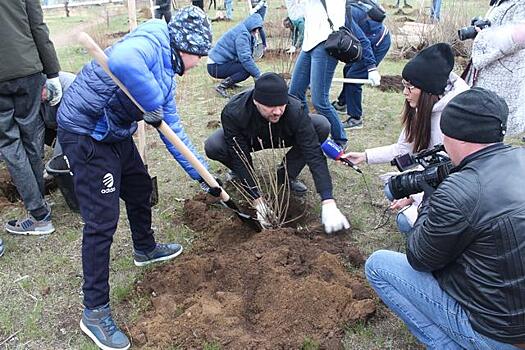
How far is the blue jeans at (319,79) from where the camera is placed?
14.1 feet

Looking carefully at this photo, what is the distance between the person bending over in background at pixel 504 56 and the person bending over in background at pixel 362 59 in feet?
5.46

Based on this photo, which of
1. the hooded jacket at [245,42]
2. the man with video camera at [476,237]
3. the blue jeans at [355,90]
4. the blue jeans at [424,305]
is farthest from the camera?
the hooded jacket at [245,42]

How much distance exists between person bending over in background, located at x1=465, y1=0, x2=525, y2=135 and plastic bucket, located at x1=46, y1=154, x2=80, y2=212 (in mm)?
3013

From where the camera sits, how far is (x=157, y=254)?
316 centimetres

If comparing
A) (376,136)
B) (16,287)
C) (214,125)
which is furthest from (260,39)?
(16,287)

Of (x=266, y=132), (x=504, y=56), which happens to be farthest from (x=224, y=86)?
(x=504, y=56)

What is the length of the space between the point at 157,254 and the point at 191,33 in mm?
1481

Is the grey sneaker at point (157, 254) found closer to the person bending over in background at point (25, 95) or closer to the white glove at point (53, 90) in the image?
the person bending over in background at point (25, 95)

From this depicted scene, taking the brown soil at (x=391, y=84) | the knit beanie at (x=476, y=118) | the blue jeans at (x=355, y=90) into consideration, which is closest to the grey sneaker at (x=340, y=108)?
the blue jeans at (x=355, y=90)

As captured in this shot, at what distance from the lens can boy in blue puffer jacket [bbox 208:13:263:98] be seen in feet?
20.5

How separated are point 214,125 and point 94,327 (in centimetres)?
330

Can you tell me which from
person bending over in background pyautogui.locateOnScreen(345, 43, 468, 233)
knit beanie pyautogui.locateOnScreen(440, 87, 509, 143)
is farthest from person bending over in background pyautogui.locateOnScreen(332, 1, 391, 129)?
A: knit beanie pyautogui.locateOnScreen(440, 87, 509, 143)

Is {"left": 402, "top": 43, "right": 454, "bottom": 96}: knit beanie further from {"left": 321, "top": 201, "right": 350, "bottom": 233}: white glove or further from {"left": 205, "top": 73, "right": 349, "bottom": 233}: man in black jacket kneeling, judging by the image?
{"left": 321, "top": 201, "right": 350, "bottom": 233}: white glove

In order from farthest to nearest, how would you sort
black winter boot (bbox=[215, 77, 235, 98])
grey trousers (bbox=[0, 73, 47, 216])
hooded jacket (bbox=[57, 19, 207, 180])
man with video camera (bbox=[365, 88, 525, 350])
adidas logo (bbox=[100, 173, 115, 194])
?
1. black winter boot (bbox=[215, 77, 235, 98])
2. grey trousers (bbox=[0, 73, 47, 216])
3. adidas logo (bbox=[100, 173, 115, 194])
4. hooded jacket (bbox=[57, 19, 207, 180])
5. man with video camera (bbox=[365, 88, 525, 350])
